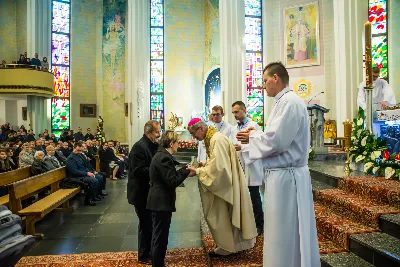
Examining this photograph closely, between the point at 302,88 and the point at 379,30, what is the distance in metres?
4.12

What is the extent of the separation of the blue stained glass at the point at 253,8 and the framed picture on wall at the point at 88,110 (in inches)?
411

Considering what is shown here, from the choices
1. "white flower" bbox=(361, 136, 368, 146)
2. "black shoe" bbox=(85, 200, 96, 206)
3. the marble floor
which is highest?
"white flower" bbox=(361, 136, 368, 146)

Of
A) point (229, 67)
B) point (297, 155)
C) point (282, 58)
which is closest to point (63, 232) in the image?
point (297, 155)

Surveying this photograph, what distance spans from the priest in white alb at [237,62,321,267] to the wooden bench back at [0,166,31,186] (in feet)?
17.3

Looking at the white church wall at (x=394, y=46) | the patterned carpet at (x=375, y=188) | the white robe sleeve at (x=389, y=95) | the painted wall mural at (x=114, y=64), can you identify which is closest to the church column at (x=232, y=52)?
the white church wall at (x=394, y=46)

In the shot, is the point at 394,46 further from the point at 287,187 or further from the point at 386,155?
the point at 287,187

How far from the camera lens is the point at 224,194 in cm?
337

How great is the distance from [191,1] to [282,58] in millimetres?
6794

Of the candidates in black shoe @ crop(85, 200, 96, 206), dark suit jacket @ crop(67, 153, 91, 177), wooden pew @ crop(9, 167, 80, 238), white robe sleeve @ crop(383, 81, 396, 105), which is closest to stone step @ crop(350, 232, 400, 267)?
white robe sleeve @ crop(383, 81, 396, 105)

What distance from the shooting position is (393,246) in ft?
9.55

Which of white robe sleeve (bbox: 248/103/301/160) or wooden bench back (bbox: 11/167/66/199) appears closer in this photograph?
white robe sleeve (bbox: 248/103/301/160)

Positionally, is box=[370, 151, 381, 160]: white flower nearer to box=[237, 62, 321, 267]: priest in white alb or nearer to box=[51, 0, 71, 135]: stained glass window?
box=[237, 62, 321, 267]: priest in white alb

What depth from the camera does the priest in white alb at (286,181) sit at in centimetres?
256

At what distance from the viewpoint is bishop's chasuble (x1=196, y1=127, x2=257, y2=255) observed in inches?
132
